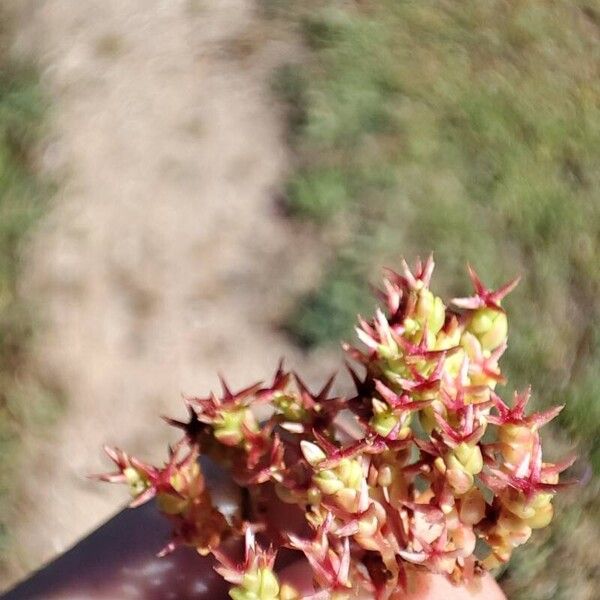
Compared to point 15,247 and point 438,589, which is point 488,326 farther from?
point 15,247

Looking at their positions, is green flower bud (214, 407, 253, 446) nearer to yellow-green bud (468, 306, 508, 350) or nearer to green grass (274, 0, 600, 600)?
yellow-green bud (468, 306, 508, 350)

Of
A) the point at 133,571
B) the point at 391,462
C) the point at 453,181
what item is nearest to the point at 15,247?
the point at 453,181

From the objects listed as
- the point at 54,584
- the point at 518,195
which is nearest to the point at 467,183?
the point at 518,195

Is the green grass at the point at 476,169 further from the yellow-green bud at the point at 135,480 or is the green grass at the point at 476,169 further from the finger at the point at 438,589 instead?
the yellow-green bud at the point at 135,480

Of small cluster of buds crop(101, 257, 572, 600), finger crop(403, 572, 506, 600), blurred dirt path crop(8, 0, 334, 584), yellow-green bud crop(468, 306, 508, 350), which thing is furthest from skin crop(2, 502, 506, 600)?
blurred dirt path crop(8, 0, 334, 584)

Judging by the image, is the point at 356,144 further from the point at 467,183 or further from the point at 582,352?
the point at 582,352

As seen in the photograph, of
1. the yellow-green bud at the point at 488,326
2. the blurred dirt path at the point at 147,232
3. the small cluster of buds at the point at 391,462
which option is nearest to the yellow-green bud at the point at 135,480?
the small cluster of buds at the point at 391,462
